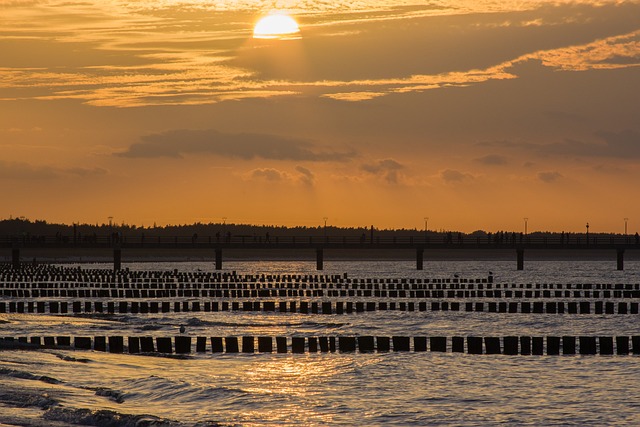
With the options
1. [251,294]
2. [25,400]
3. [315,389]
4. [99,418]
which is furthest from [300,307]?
[99,418]

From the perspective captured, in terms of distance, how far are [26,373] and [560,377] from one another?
16073 mm

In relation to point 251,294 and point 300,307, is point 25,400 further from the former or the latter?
point 251,294

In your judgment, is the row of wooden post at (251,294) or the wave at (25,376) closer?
the wave at (25,376)

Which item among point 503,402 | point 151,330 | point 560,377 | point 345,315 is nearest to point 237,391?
point 503,402

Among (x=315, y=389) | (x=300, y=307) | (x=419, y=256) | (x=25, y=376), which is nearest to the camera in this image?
(x=25, y=376)

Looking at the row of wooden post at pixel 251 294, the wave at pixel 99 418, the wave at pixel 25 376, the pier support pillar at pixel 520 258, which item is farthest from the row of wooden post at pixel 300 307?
the pier support pillar at pixel 520 258

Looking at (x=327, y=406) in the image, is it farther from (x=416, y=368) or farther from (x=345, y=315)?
(x=345, y=315)

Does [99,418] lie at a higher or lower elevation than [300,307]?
lower

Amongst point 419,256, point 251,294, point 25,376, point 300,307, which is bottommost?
point 25,376

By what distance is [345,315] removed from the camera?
65.8 m

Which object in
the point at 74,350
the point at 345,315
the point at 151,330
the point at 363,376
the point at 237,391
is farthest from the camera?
the point at 345,315

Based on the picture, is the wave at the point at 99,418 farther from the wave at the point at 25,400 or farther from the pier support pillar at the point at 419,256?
the pier support pillar at the point at 419,256

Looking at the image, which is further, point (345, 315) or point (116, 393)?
point (345, 315)

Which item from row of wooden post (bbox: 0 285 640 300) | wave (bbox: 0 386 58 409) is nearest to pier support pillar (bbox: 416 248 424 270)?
row of wooden post (bbox: 0 285 640 300)
